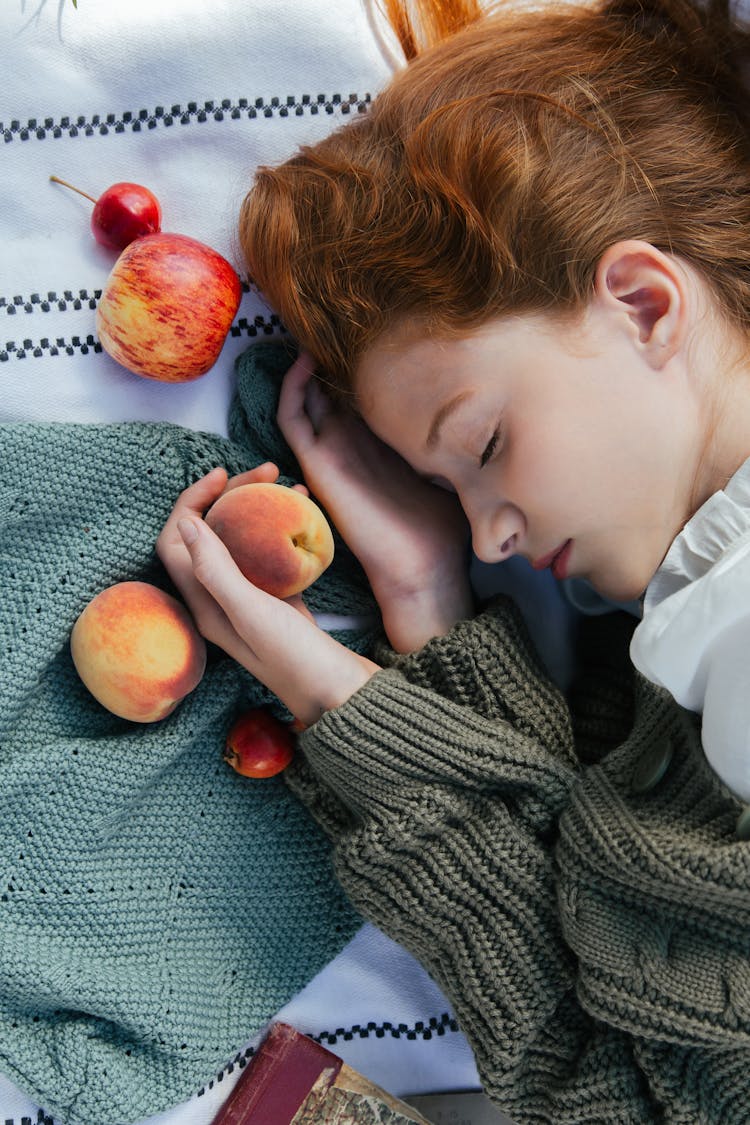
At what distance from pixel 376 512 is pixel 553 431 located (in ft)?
0.94

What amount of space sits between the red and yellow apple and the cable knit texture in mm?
441

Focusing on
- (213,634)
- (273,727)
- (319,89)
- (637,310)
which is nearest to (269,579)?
(213,634)

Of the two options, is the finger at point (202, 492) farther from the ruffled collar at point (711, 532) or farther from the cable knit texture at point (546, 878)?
the ruffled collar at point (711, 532)

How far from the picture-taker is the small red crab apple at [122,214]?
4.06 feet

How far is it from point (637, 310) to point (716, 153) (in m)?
0.21

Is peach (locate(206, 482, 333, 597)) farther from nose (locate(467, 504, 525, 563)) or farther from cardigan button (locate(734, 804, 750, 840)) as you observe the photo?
cardigan button (locate(734, 804, 750, 840))

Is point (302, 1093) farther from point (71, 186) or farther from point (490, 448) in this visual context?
point (71, 186)

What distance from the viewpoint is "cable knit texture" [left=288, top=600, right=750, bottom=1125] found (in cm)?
110

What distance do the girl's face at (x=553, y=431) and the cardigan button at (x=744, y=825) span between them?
0.27 metres

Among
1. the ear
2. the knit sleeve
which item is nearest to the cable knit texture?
the knit sleeve

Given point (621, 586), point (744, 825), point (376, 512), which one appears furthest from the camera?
point (376, 512)

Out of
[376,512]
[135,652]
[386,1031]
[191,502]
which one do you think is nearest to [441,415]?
[376,512]

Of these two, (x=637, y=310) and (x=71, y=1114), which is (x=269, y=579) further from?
(x=71, y=1114)

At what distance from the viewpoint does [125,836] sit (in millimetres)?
1244
